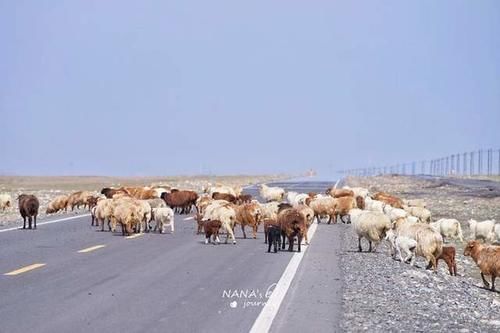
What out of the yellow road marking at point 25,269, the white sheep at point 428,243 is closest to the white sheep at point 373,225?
the white sheep at point 428,243

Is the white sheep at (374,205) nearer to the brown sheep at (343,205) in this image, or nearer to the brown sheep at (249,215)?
the brown sheep at (343,205)

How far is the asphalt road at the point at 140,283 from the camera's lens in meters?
10.1

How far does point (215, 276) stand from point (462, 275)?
27.3 ft

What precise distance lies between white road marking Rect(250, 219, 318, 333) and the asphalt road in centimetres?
11

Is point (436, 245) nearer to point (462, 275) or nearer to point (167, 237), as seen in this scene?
point (462, 275)

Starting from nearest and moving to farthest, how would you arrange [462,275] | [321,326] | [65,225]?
[321,326] → [462,275] → [65,225]

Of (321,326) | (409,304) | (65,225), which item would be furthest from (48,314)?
(65,225)

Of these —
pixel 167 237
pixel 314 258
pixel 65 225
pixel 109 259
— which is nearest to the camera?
pixel 109 259

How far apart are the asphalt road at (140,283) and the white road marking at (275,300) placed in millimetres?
109

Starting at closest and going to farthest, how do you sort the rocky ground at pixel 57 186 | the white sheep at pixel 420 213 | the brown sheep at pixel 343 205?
1. the white sheep at pixel 420 213
2. the brown sheep at pixel 343 205
3. the rocky ground at pixel 57 186

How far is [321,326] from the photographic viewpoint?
10.1m

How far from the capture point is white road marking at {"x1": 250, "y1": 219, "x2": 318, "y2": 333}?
9.87 m

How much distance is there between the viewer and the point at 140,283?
13492 mm

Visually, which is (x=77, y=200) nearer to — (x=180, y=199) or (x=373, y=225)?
(x=180, y=199)
